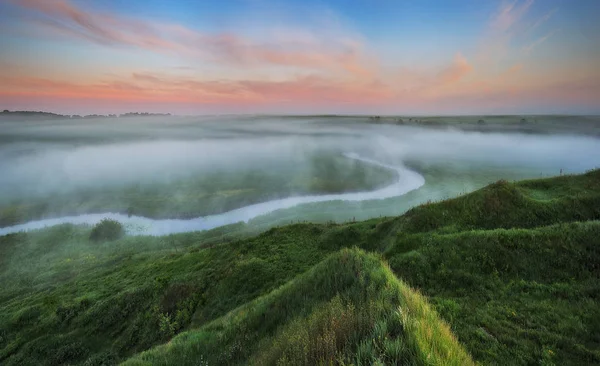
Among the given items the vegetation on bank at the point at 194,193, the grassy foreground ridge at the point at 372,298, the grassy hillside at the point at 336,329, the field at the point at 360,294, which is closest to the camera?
the grassy hillside at the point at 336,329

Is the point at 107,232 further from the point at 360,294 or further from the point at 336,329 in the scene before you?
the point at 336,329

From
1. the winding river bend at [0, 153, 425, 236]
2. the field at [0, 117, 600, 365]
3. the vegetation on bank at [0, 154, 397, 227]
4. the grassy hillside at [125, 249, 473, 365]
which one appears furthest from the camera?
the vegetation on bank at [0, 154, 397, 227]

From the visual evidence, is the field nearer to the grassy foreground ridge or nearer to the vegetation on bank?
the grassy foreground ridge

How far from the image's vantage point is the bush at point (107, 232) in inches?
2271

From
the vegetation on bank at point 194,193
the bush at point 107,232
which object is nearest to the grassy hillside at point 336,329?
the bush at point 107,232

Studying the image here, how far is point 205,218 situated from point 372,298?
71902 mm

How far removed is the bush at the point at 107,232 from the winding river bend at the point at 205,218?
3.05 meters

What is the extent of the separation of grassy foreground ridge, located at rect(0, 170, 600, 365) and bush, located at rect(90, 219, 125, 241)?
30.9 meters

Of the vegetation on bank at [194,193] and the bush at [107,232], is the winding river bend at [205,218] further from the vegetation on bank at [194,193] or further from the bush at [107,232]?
the vegetation on bank at [194,193]

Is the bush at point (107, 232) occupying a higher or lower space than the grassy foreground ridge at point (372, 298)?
lower

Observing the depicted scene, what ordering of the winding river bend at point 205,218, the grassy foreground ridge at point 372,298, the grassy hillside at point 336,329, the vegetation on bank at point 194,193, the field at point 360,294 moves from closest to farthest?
the grassy hillside at point 336,329 → the grassy foreground ridge at point 372,298 → the field at point 360,294 → the winding river bend at point 205,218 → the vegetation on bank at point 194,193

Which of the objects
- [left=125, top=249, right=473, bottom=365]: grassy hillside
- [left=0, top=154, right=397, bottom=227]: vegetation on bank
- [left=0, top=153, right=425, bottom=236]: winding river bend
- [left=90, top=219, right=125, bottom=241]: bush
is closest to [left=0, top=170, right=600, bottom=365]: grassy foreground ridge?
[left=125, top=249, right=473, bottom=365]: grassy hillside

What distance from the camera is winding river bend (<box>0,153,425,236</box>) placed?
66200mm

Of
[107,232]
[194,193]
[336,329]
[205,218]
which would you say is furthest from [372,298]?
[194,193]
